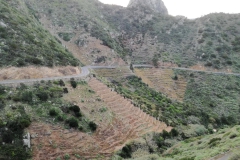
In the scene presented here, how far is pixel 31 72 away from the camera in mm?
35812

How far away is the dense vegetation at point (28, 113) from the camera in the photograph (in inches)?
808

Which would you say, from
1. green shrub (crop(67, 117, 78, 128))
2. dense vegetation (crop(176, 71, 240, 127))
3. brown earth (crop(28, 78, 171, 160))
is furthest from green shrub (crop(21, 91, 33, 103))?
dense vegetation (crop(176, 71, 240, 127))

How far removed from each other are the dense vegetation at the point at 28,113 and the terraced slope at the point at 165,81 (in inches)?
1316

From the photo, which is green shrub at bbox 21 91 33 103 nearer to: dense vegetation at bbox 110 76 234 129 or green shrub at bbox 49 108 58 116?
green shrub at bbox 49 108 58 116

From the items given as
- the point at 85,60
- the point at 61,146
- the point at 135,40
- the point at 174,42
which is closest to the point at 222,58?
the point at 174,42

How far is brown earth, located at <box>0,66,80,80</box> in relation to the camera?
32.5m

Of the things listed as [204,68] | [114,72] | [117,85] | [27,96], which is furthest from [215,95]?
[27,96]

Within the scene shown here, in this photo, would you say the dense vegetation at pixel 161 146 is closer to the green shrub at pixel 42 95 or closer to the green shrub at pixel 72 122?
the green shrub at pixel 72 122

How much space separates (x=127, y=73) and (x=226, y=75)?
1122 inches

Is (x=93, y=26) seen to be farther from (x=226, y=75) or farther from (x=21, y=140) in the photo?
(x=21, y=140)

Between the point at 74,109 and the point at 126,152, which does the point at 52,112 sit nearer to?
the point at 74,109

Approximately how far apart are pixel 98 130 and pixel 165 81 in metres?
39.5

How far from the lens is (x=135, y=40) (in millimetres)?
89562

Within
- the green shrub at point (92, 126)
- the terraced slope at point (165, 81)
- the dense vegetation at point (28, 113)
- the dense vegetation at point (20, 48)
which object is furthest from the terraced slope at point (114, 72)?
Answer: the green shrub at point (92, 126)
